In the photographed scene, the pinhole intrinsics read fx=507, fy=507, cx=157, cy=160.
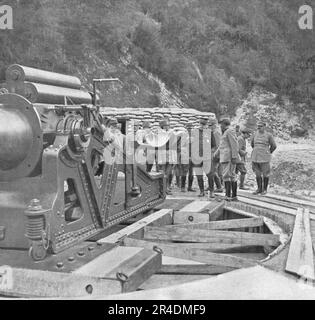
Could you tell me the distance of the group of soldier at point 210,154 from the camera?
27.2 ft

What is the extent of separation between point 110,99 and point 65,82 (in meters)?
14.7

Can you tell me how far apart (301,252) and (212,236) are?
1.42m

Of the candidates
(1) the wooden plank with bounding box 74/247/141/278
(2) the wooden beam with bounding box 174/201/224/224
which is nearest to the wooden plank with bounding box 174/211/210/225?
(2) the wooden beam with bounding box 174/201/224/224

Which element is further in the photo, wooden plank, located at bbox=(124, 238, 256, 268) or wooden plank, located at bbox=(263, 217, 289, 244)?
wooden plank, located at bbox=(263, 217, 289, 244)

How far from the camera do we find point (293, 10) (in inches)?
1259

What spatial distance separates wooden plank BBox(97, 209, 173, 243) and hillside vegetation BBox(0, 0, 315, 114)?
41.9 feet

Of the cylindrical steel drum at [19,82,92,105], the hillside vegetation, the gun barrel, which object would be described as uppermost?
the hillside vegetation

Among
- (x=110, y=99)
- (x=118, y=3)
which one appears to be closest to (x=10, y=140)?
(x=110, y=99)

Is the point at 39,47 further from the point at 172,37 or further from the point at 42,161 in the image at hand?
the point at 42,161

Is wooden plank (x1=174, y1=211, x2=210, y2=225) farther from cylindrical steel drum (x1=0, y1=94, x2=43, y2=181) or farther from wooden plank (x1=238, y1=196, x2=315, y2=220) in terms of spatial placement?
cylindrical steel drum (x1=0, y1=94, x2=43, y2=181)

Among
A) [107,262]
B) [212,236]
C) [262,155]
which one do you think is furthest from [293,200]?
[107,262]

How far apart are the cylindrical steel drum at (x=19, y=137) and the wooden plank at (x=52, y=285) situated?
3.23ft

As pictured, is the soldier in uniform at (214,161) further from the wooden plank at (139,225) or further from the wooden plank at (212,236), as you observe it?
the wooden plank at (212,236)

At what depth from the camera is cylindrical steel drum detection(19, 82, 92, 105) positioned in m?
4.59
